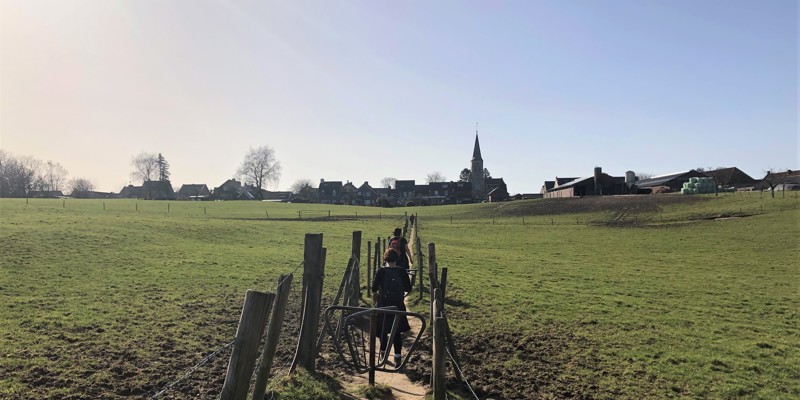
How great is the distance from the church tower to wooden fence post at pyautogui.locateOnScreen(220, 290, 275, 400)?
14410cm

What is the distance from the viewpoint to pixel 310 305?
774cm

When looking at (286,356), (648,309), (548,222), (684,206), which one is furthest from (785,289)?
(684,206)

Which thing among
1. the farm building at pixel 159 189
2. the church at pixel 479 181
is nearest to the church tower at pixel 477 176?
the church at pixel 479 181

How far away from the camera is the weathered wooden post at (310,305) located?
7.72 m

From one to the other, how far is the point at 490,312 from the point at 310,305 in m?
6.60

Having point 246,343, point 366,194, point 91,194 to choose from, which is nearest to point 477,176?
point 366,194

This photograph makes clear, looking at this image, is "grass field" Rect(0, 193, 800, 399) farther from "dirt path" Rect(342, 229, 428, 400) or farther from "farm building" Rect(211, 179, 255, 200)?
"farm building" Rect(211, 179, 255, 200)

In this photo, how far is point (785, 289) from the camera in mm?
17250

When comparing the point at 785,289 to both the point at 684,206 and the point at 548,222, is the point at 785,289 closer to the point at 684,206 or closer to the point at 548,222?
the point at 548,222

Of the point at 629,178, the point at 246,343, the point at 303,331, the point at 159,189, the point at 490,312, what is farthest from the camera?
the point at 159,189

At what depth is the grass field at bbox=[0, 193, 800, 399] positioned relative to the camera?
25.7 feet

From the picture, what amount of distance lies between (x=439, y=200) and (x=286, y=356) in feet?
455

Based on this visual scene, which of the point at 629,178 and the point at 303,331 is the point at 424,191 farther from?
the point at 303,331

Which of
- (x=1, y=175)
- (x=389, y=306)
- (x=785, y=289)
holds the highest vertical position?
(x=1, y=175)
